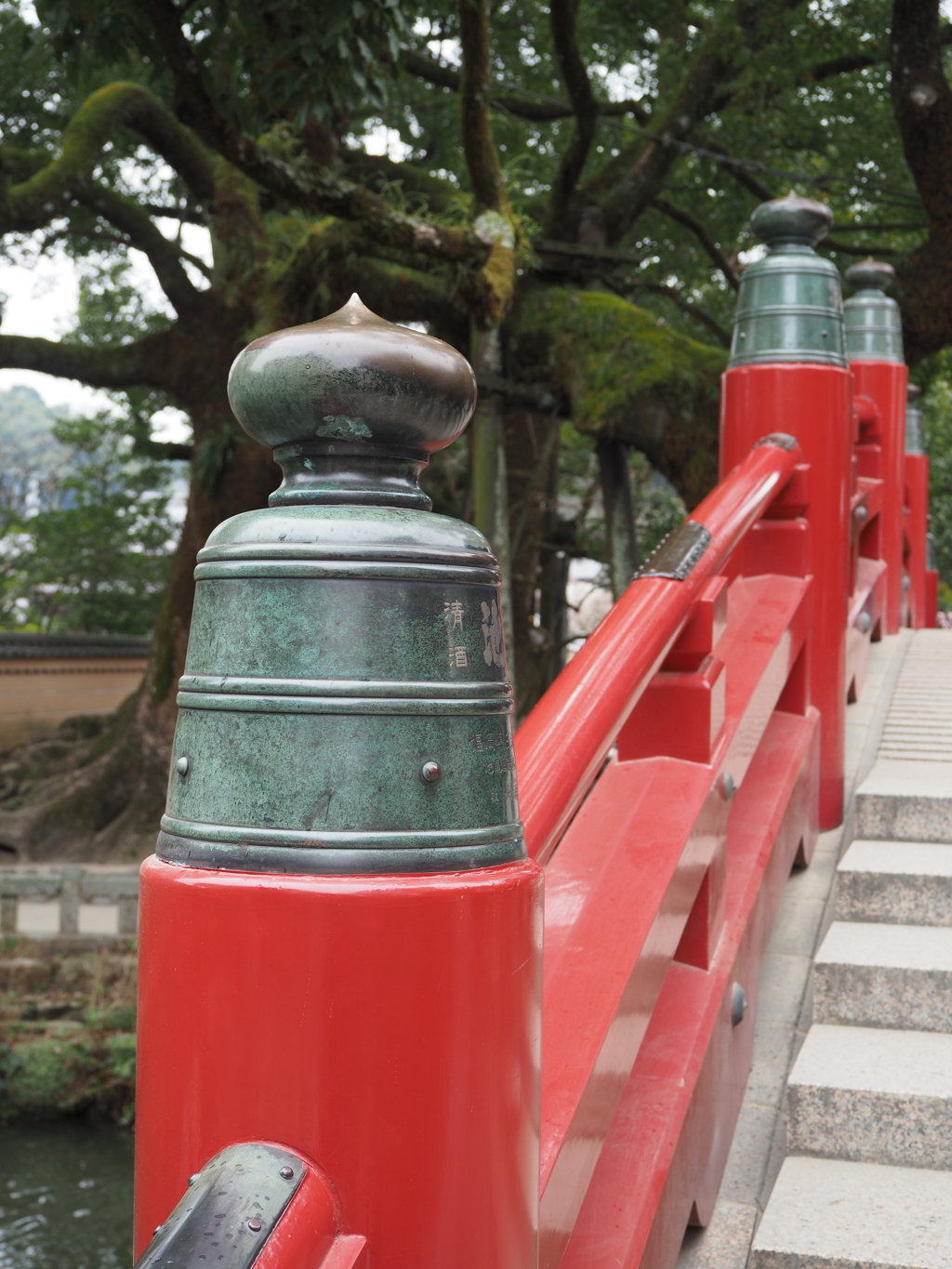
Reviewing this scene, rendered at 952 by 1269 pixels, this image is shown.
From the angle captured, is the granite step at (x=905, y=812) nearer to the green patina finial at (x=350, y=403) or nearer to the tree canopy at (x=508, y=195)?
the green patina finial at (x=350, y=403)

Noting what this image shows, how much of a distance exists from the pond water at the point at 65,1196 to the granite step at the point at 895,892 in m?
7.75

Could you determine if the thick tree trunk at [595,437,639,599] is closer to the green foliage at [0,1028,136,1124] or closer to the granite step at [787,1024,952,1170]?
the green foliage at [0,1028,136,1124]

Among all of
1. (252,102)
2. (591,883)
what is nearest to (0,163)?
(252,102)

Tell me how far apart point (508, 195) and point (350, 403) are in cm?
855

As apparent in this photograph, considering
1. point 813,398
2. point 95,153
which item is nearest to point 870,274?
point 813,398

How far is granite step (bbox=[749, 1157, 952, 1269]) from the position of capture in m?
1.64

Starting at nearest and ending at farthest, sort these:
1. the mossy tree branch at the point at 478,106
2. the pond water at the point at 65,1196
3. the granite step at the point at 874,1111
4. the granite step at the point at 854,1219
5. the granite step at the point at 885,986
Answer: the granite step at the point at 854,1219 < the granite step at the point at 874,1111 < the granite step at the point at 885,986 < the mossy tree branch at the point at 478,106 < the pond water at the point at 65,1196

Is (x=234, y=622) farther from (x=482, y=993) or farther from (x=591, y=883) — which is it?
(x=591, y=883)

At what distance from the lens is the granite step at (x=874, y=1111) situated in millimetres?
1905

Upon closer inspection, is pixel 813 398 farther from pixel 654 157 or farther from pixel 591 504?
pixel 591 504

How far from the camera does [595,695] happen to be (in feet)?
5.27

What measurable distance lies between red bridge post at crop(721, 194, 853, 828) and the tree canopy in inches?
88.6

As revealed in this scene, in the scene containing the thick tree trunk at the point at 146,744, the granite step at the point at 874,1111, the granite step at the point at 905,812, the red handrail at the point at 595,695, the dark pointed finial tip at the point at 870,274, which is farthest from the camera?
the thick tree trunk at the point at 146,744

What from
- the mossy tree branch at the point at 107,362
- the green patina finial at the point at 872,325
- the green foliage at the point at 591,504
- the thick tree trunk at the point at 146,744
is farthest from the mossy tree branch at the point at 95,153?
the green patina finial at the point at 872,325
